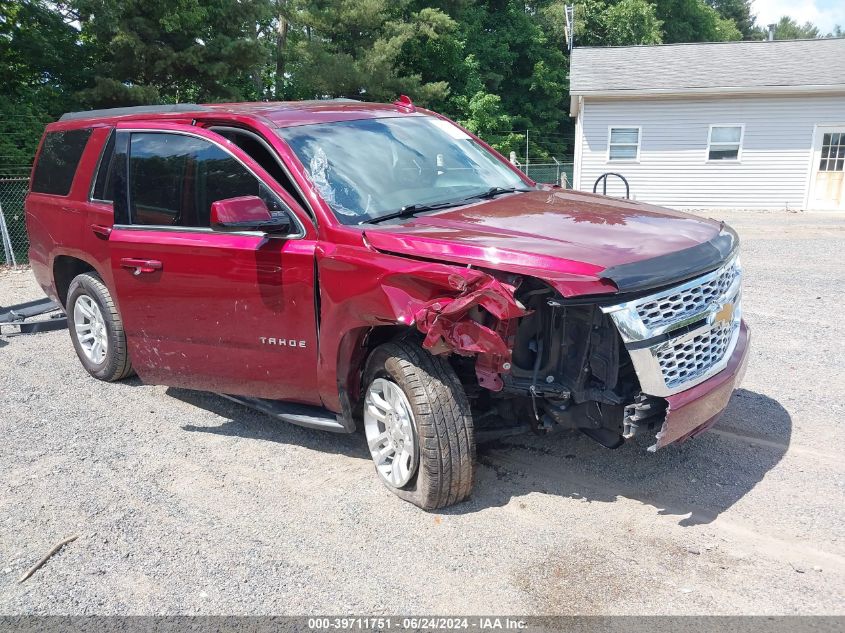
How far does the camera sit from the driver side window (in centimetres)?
435

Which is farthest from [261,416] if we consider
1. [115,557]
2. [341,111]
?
[341,111]

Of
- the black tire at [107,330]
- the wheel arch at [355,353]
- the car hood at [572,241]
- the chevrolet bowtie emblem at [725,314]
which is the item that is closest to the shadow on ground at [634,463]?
the wheel arch at [355,353]

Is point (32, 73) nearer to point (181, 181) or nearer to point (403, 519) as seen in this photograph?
point (181, 181)

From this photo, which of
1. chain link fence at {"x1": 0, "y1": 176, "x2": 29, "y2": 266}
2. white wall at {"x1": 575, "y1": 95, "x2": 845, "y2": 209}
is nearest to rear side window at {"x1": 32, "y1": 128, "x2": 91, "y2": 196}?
chain link fence at {"x1": 0, "y1": 176, "x2": 29, "y2": 266}

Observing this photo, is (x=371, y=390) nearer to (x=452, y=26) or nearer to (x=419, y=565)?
(x=419, y=565)

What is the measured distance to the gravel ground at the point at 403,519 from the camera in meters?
3.12

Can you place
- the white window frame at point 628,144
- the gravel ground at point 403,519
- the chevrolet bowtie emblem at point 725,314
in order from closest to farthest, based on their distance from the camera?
the gravel ground at point 403,519 < the chevrolet bowtie emblem at point 725,314 < the white window frame at point 628,144

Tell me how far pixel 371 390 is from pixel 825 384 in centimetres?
359

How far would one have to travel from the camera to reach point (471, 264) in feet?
10.9

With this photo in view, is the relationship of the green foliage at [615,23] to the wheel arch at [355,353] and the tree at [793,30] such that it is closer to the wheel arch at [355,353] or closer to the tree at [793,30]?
the wheel arch at [355,353]

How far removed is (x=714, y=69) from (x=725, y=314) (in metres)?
20.0

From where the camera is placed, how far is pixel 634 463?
4.25 m
